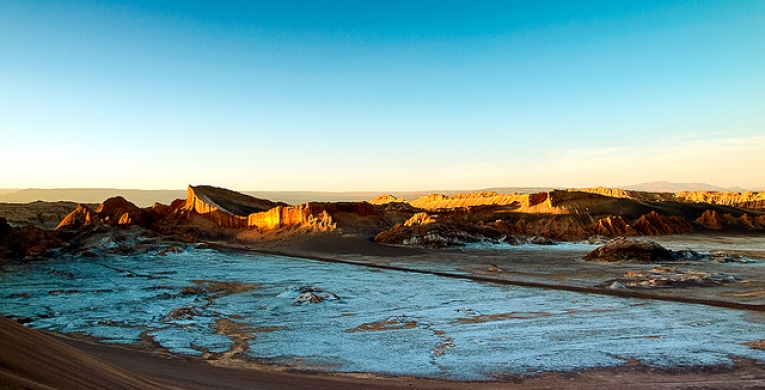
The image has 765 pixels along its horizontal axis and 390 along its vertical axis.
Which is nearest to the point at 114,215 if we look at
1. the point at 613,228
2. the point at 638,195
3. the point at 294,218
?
the point at 294,218

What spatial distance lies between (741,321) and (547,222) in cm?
3131

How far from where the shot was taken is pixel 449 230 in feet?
113

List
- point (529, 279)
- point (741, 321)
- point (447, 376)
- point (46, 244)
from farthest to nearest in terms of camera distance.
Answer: point (46, 244) → point (529, 279) → point (741, 321) → point (447, 376)

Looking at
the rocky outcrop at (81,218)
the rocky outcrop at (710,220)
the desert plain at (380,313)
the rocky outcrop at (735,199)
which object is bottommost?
the desert plain at (380,313)

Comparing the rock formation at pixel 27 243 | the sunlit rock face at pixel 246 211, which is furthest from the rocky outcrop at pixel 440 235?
the rock formation at pixel 27 243

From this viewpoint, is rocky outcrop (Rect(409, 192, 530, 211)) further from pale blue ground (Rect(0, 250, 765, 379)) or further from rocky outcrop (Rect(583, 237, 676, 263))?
pale blue ground (Rect(0, 250, 765, 379))

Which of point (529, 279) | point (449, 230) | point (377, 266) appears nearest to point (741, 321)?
point (529, 279)

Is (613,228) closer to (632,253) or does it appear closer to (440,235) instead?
(440,235)

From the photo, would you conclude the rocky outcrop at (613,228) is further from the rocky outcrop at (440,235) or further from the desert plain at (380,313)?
the rocky outcrop at (440,235)

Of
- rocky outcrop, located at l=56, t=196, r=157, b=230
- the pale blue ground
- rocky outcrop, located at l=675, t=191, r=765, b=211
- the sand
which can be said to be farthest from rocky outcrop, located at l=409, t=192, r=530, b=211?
the sand

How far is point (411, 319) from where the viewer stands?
11.1 m

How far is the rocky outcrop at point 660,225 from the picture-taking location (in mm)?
39278

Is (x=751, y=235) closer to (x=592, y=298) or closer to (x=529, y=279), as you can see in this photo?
(x=529, y=279)

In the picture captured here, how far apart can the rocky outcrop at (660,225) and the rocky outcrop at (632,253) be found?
57.5 ft
